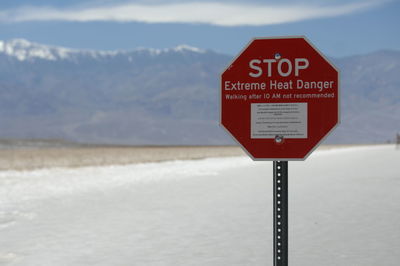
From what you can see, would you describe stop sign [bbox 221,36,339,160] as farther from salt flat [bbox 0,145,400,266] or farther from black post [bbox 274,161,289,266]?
salt flat [bbox 0,145,400,266]

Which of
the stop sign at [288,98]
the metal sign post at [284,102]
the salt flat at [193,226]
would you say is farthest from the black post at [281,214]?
the salt flat at [193,226]

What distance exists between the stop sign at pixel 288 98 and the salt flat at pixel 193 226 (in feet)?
8.50

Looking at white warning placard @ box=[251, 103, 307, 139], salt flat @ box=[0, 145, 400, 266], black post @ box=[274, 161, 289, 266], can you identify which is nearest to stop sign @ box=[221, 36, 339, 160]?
white warning placard @ box=[251, 103, 307, 139]

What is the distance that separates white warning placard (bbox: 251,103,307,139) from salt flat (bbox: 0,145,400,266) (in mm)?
2626

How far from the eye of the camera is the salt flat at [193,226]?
7.40m

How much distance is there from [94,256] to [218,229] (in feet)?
8.18

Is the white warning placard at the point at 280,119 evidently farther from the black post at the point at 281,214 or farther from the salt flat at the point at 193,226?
A: the salt flat at the point at 193,226

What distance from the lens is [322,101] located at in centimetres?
462

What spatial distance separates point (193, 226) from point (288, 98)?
5517mm

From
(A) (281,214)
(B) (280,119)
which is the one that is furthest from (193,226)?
(B) (280,119)

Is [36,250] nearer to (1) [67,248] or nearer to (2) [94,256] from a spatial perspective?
(1) [67,248]

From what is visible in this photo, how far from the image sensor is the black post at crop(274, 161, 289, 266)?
468 centimetres

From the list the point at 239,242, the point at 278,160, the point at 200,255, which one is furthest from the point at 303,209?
the point at 278,160

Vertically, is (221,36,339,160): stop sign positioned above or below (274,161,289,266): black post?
above
